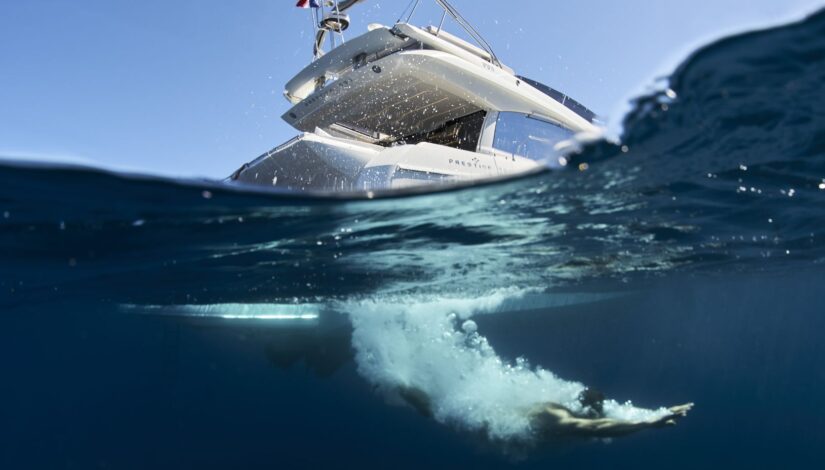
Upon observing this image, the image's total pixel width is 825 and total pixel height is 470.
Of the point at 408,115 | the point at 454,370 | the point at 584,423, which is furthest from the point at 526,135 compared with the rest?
the point at 454,370

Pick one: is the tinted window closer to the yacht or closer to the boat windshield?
the yacht

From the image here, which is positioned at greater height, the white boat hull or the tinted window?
the tinted window

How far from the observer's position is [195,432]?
115 feet

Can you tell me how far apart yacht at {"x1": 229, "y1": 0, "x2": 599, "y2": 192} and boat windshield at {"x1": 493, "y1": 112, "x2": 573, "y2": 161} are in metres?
0.02

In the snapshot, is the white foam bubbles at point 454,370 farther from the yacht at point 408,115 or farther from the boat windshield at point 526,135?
the boat windshield at point 526,135

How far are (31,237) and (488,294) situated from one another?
14.7 m

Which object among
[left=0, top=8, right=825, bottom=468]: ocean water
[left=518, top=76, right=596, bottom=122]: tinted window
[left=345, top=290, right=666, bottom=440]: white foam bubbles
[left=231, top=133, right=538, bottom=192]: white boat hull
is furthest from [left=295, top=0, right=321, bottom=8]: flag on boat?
[left=345, top=290, right=666, bottom=440]: white foam bubbles

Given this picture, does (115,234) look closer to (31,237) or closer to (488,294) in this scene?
(31,237)

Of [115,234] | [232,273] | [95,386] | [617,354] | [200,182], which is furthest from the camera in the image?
[617,354]

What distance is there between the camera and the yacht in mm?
Result: 8078

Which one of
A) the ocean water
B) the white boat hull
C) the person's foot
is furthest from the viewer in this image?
the person's foot

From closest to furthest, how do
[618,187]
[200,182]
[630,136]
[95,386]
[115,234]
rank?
[630,136], [200,182], [618,187], [115,234], [95,386]

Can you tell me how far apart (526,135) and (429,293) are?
371 inches

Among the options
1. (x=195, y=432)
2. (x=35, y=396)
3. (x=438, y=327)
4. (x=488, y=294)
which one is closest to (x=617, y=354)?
(x=438, y=327)
